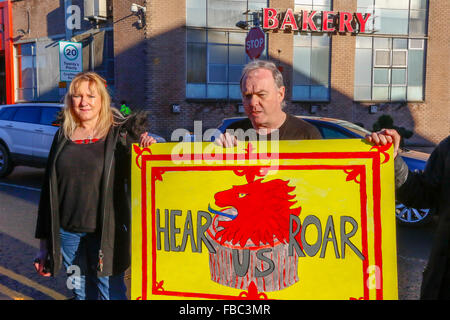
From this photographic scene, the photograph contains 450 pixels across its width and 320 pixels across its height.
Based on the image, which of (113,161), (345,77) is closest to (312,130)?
(113,161)

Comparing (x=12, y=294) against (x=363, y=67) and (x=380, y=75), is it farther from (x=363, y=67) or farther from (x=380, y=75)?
(x=380, y=75)

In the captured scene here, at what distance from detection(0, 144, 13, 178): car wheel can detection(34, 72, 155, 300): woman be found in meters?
8.48

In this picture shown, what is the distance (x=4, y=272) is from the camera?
14.2 ft

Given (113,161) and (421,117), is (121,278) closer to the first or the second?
(113,161)

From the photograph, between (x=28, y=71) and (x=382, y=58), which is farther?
(x=28, y=71)

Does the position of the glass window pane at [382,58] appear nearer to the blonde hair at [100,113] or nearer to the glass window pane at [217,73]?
the glass window pane at [217,73]

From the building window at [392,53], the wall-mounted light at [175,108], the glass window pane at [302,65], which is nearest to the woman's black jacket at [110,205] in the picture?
the wall-mounted light at [175,108]

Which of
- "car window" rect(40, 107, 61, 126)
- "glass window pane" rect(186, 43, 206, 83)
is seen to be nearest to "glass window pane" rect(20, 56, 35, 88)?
"glass window pane" rect(186, 43, 206, 83)

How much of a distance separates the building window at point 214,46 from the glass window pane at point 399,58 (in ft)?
21.3

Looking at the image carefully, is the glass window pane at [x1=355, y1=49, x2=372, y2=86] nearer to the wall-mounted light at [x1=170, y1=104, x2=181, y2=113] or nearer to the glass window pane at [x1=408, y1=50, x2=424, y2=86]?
the glass window pane at [x1=408, y1=50, x2=424, y2=86]

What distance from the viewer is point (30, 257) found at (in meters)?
4.77

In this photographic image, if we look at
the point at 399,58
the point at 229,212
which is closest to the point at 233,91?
the point at 399,58

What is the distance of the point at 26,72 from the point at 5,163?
14.8 metres

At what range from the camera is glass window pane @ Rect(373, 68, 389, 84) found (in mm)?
18312
